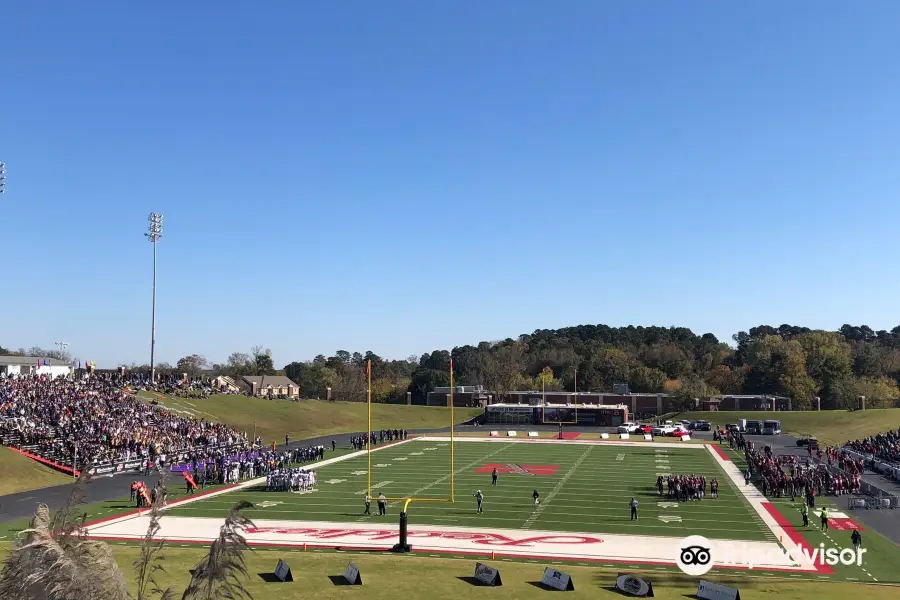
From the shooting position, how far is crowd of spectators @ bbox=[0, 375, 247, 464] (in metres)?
46.0

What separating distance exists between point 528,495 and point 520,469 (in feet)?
33.7

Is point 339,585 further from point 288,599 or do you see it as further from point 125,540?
point 125,540

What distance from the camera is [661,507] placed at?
116 feet

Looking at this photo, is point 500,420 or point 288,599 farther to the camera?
point 500,420

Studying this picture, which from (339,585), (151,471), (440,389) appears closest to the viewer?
(339,585)

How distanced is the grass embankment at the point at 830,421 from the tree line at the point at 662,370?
14.3 m

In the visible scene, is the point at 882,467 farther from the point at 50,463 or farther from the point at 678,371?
the point at 678,371

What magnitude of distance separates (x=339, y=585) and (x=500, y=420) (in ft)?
251

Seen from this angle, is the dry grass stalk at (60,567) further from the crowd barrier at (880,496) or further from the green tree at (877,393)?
the green tree at (877,393)

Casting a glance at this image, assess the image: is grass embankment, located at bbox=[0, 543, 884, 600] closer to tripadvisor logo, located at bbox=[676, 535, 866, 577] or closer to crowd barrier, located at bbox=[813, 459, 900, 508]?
tripadvisor logo, located at bbox=[676, 535, 866, 577]

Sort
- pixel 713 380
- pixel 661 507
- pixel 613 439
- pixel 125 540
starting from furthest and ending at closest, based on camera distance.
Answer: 1. pixel 713 380
2. pixel 613 439
3. pixel 661 507
4. pixel 125 540

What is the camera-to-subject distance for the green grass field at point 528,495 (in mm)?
31797

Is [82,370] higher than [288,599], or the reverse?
[82,370]

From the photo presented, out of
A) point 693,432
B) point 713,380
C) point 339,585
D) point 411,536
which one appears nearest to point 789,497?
point 411,536
